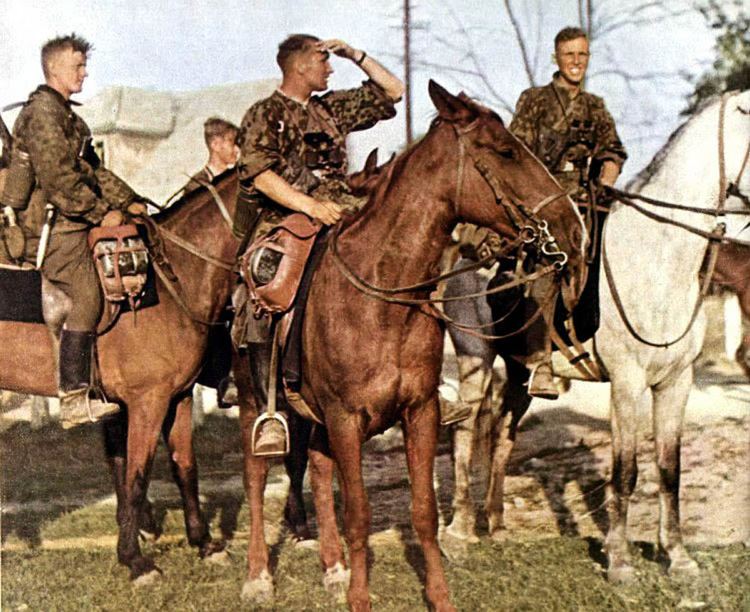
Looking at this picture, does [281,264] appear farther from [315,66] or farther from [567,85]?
[567,85]

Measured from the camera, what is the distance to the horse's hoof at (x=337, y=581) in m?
6.80

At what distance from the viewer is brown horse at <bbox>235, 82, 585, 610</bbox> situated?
5.81 meters

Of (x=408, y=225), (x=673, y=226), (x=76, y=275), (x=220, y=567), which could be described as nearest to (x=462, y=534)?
(x=220, y=567)

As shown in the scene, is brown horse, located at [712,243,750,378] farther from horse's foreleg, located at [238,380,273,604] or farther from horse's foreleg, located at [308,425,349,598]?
horse's foreleg, located at [238,380,273,604]

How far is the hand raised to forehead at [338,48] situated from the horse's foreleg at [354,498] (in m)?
2.26

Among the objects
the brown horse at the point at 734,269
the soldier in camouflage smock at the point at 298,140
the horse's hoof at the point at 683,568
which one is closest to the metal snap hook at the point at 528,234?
the soldier in camouflage smock at the point at 298,140

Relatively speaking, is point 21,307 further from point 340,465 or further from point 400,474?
point 400,474

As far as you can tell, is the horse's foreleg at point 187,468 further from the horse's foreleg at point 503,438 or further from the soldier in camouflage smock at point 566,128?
the soldier in camouflage smock at point 566,128

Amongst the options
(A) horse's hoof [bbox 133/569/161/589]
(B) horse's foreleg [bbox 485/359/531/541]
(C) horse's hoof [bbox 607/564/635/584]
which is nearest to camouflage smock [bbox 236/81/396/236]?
(B) horse's foreleg [bbox 485/359/531/541]

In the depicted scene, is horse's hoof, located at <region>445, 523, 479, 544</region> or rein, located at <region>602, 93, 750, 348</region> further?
horse's hoof, located at <region>445, 523, 479, 544</region>

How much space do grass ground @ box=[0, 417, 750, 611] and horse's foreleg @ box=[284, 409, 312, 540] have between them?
0.17 meters

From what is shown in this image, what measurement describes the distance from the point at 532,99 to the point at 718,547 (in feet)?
10.9

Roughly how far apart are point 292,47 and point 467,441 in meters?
3.05

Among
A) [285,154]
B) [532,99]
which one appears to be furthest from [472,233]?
[285,154]
